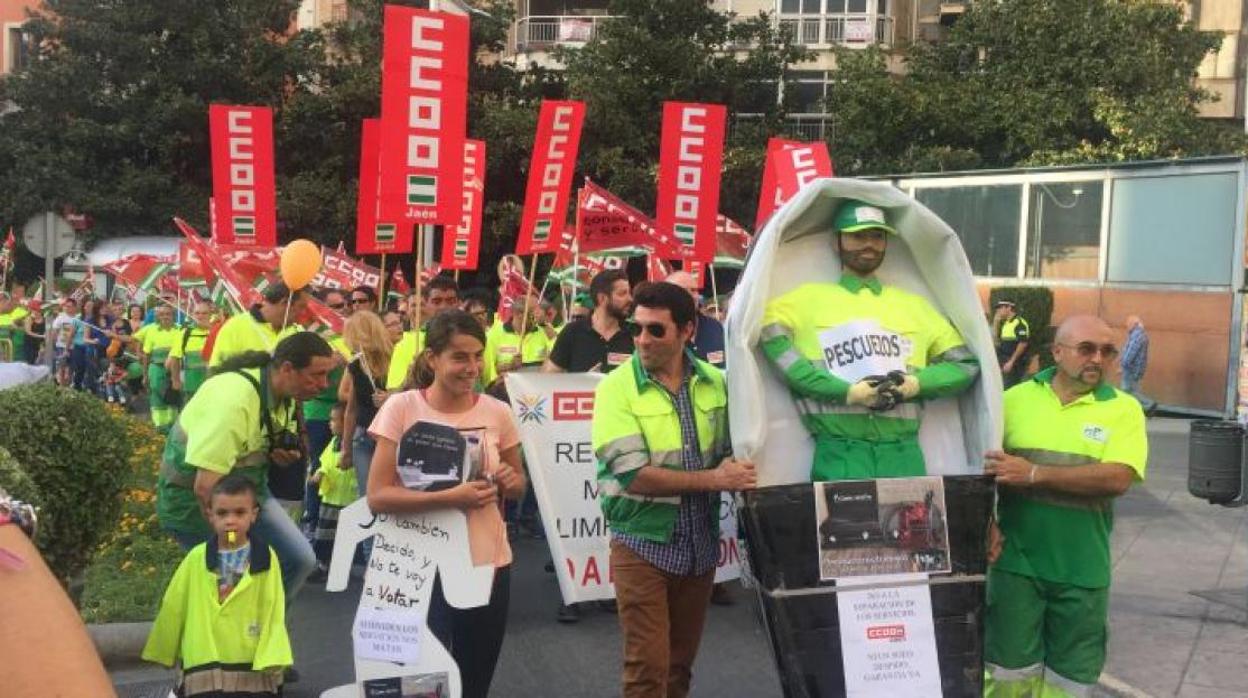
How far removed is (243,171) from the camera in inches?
471

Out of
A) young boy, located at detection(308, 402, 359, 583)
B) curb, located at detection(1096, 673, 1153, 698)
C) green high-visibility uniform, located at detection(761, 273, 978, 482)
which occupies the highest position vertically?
green high-visibility uniform, located at detection(761, 273, 978, 482)

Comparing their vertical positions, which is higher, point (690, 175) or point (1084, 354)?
point (690, 175)

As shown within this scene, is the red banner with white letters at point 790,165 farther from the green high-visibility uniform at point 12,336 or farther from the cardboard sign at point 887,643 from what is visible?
the green high-visibility uniform at point 12,336

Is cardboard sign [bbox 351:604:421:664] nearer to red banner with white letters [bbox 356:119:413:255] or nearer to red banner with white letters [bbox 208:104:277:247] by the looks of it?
red banner with white letters [bbox 356:119:413:255]

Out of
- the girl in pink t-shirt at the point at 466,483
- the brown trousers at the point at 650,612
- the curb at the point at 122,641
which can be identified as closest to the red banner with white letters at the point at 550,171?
the curb at the point at 122,641

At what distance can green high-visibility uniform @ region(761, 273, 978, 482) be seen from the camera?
4438 mm

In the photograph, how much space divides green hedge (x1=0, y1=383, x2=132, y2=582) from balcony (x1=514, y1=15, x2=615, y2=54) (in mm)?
32465

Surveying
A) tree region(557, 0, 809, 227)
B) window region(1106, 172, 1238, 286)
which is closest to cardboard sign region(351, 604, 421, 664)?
window region(1106, 172, 1238, 286)

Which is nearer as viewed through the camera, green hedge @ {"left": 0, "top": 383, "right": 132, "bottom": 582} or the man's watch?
the man's watch

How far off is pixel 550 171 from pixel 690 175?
4.07ft

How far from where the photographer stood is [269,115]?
39.5 ft

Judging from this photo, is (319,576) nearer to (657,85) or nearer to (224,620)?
(224,620)

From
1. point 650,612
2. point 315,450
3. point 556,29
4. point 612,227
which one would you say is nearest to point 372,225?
point 612,227

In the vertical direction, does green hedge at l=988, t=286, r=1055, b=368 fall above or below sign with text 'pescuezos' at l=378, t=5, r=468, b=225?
below
